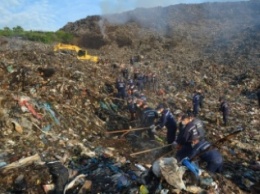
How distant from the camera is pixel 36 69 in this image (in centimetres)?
1508

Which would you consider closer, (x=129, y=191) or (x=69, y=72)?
(x=129, y=191)

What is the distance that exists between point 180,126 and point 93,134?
3.92m

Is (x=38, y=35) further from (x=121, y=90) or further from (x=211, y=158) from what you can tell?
(x=211, y=158)

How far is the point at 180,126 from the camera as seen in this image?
8250mm

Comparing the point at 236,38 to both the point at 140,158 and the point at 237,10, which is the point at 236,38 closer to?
the point at 237,10

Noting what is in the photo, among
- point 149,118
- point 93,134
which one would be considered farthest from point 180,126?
point 93,134

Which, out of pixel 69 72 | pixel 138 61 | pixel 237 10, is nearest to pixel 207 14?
pixel 237 10

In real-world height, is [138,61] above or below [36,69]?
below

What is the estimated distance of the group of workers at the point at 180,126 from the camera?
7.06m

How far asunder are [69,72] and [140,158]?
818 centimetres

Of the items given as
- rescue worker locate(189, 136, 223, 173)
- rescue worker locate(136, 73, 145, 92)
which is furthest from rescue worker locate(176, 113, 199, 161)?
rescue worker locate(136, 73, 145, 92)

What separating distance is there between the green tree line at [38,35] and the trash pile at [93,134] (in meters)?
18.7

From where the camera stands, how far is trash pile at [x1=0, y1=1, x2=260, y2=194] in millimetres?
6652

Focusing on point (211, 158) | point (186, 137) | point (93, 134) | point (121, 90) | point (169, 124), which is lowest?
point (93, 134)
